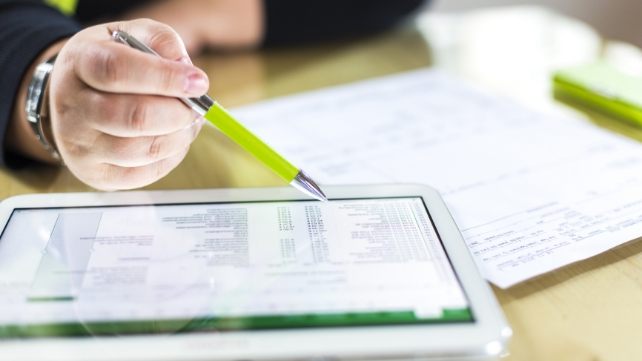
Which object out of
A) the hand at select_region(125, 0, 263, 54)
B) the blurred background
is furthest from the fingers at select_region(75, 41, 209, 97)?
the blurred background

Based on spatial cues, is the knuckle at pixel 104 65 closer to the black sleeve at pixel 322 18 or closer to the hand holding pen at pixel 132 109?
the hand holding pen at pixel 132 109

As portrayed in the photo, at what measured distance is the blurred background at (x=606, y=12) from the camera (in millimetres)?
1384

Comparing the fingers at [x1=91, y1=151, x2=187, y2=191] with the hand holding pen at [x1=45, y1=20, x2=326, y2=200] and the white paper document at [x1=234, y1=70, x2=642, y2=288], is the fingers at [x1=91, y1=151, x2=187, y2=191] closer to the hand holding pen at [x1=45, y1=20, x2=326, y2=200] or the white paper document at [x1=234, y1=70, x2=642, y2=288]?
the hand holding pen at [x1=45, y1=20, x2=326, y2=200]

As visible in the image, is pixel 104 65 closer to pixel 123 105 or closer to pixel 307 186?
pixel 123 105

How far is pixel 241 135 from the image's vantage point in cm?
39

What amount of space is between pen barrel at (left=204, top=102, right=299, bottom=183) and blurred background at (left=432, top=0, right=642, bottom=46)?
110 centimetres

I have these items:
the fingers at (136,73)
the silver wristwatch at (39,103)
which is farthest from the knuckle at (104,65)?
the silver wristwatch at (39,103)

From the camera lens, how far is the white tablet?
28 cm

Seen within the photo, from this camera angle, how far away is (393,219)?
38 cm

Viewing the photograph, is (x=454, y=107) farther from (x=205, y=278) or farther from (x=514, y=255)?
(x=205, y=278)

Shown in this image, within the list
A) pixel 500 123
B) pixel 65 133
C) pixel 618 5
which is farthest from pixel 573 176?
pixel 618 5

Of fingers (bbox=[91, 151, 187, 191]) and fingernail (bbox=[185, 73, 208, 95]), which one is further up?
fingernail (bbox=[185, 73, 208, 95])

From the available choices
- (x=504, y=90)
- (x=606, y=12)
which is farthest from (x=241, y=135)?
(x=606, y=12)

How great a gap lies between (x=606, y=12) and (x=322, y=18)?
929 millimetres
